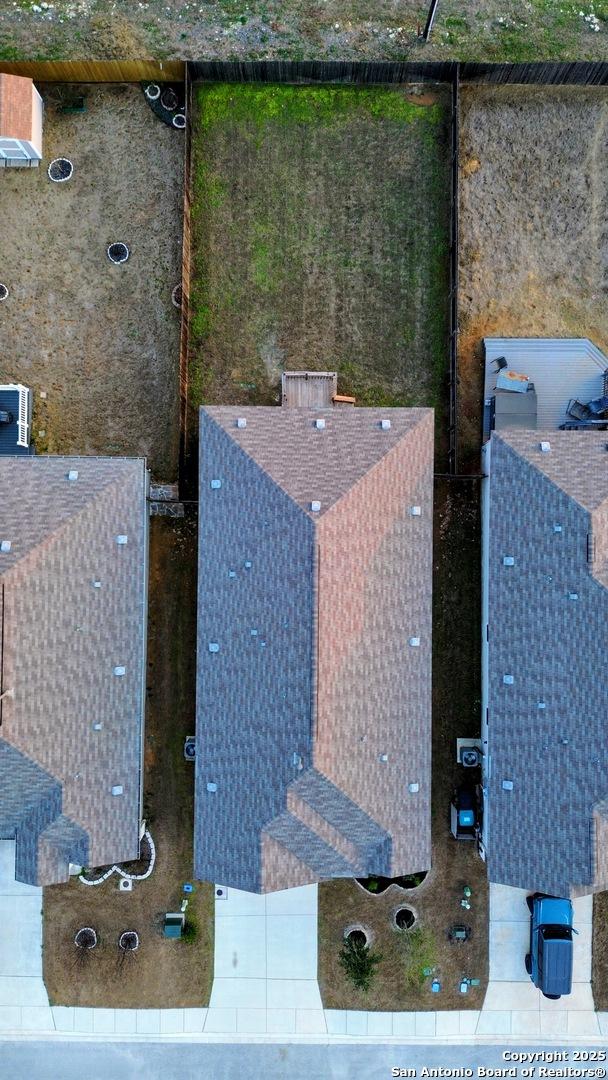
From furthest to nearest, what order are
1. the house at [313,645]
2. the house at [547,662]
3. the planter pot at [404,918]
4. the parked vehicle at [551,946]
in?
the planter pot at [404,918] → the parked vehicle at [551,946] → the house at [547,662] → the house at [313,645]

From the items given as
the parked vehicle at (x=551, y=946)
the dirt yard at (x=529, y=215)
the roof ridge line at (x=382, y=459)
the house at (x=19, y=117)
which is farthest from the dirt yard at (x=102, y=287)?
the parked vehicle at (x=551, y=946)

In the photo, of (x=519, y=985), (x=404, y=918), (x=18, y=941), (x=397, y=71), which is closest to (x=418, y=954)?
(x=404, y=918)

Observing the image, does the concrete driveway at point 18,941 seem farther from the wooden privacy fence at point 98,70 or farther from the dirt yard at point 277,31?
the dirt yard at point 277,31

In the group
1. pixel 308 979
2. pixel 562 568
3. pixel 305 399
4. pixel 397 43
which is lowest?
pixel 308 979

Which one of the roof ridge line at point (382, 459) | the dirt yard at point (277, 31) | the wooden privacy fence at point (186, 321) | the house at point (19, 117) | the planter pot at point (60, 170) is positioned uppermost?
the dirt yard at point (277, 31)

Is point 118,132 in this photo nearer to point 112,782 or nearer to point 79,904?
point 112,782

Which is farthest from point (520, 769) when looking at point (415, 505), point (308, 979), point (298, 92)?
point (298, 92)
